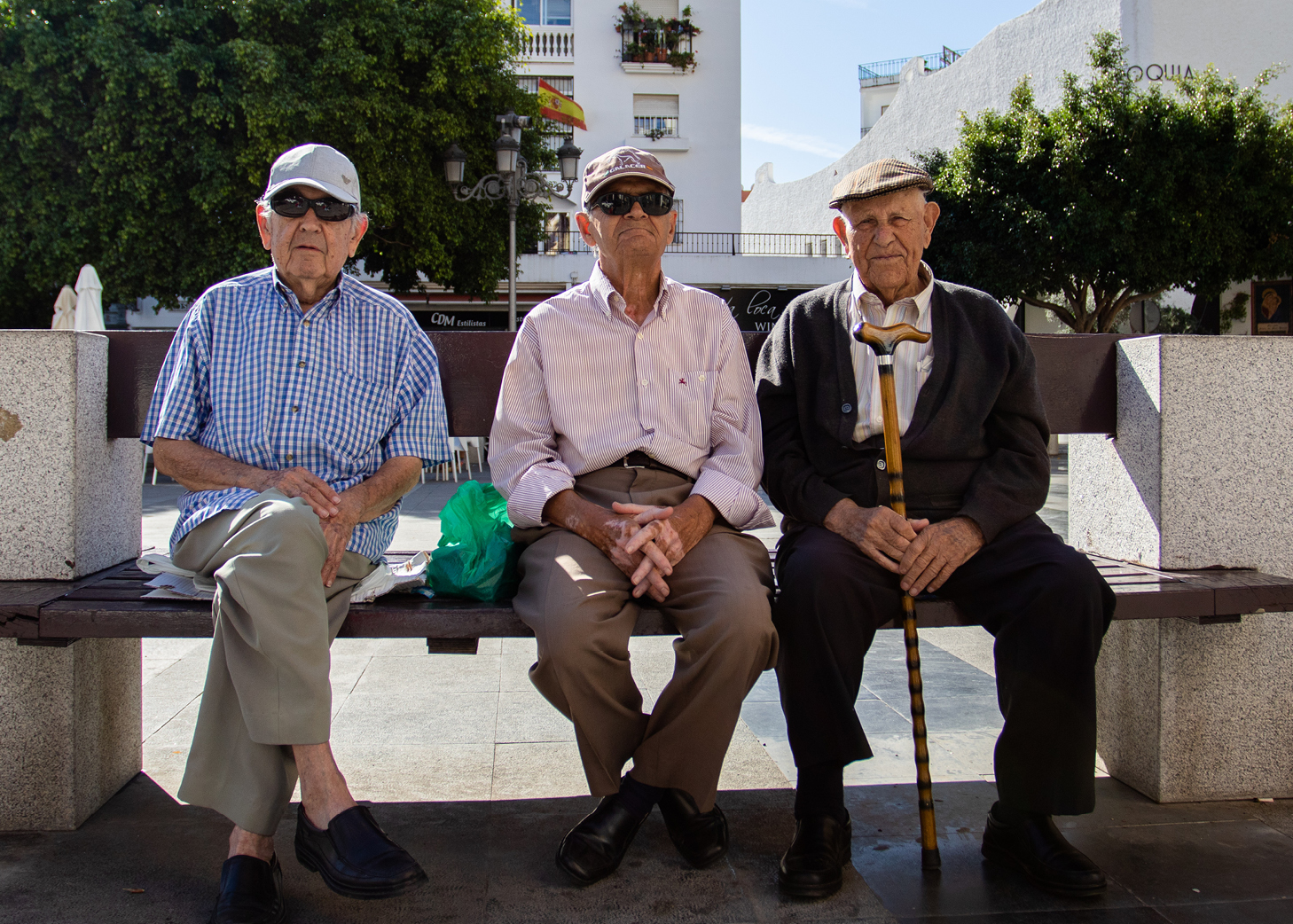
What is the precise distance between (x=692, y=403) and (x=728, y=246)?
25.4 meters

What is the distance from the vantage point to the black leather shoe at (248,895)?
2064 millimetres

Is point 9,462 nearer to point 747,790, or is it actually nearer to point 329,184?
point 329,184

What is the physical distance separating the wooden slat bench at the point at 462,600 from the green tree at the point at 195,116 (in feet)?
41.4

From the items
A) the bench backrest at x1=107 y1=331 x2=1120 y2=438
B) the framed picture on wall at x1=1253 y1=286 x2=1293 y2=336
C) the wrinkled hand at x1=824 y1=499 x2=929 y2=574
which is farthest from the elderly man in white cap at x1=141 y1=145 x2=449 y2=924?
the framed picture on wall at x1=1253 y1=286 x2=1293 y2=336

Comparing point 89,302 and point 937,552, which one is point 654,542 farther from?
point 89,302

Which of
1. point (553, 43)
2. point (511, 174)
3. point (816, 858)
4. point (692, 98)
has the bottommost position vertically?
point (816, 858)

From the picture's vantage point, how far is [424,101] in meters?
15.7

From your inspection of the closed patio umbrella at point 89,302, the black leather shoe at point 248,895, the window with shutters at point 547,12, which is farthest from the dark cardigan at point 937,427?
the window with shutters at point 547,12

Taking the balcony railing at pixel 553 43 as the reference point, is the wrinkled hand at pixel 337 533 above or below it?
below

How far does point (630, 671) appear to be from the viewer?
2.36 meters

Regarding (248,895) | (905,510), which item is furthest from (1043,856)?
(248,895)

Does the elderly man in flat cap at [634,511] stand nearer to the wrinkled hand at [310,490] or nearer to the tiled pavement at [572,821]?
the tiled pavement at [572,821]

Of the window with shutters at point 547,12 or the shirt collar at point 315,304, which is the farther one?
the window with shutters at point 547,12

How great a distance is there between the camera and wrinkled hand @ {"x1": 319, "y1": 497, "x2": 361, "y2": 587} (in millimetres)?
2391
